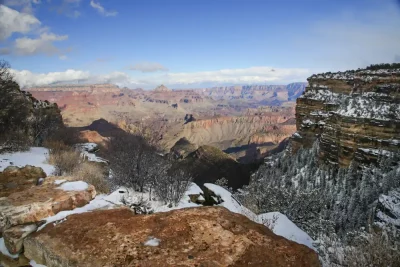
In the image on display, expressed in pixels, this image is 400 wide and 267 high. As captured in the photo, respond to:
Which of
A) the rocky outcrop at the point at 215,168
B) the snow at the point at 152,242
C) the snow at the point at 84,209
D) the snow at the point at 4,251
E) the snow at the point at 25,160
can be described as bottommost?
the rocky outcrop at the point at 215,168

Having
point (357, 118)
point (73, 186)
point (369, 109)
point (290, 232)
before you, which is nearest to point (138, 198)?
point (73, 186)

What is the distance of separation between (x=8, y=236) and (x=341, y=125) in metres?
43.3

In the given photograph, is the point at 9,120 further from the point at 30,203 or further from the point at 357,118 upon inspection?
the point at 357,118

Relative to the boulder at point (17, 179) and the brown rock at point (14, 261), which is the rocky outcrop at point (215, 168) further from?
the brown rock at point (14, 261)

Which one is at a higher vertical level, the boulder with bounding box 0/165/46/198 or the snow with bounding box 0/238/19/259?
the boulder with bounding box 0/165/46/198

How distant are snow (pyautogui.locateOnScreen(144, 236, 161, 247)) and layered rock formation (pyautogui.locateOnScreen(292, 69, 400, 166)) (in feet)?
126

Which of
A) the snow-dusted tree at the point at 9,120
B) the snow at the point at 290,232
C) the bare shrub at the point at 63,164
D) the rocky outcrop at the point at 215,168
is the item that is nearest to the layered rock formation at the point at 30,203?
the bare shrub at the point at 63,164

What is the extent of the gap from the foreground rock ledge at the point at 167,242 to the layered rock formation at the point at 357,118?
3673 centimetres

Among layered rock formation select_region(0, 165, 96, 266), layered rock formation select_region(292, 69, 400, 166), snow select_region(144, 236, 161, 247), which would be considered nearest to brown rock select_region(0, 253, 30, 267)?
layered rock formation select_region(0, 165, 96, 266)

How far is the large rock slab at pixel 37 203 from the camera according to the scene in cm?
863

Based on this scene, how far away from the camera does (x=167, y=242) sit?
6.67 meters

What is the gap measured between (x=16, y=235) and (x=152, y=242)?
13.7 ft

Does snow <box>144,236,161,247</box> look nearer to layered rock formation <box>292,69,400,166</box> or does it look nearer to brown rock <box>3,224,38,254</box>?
brown rock <box>3,224,38,254</box>

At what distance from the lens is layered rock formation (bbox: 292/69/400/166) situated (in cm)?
3666
